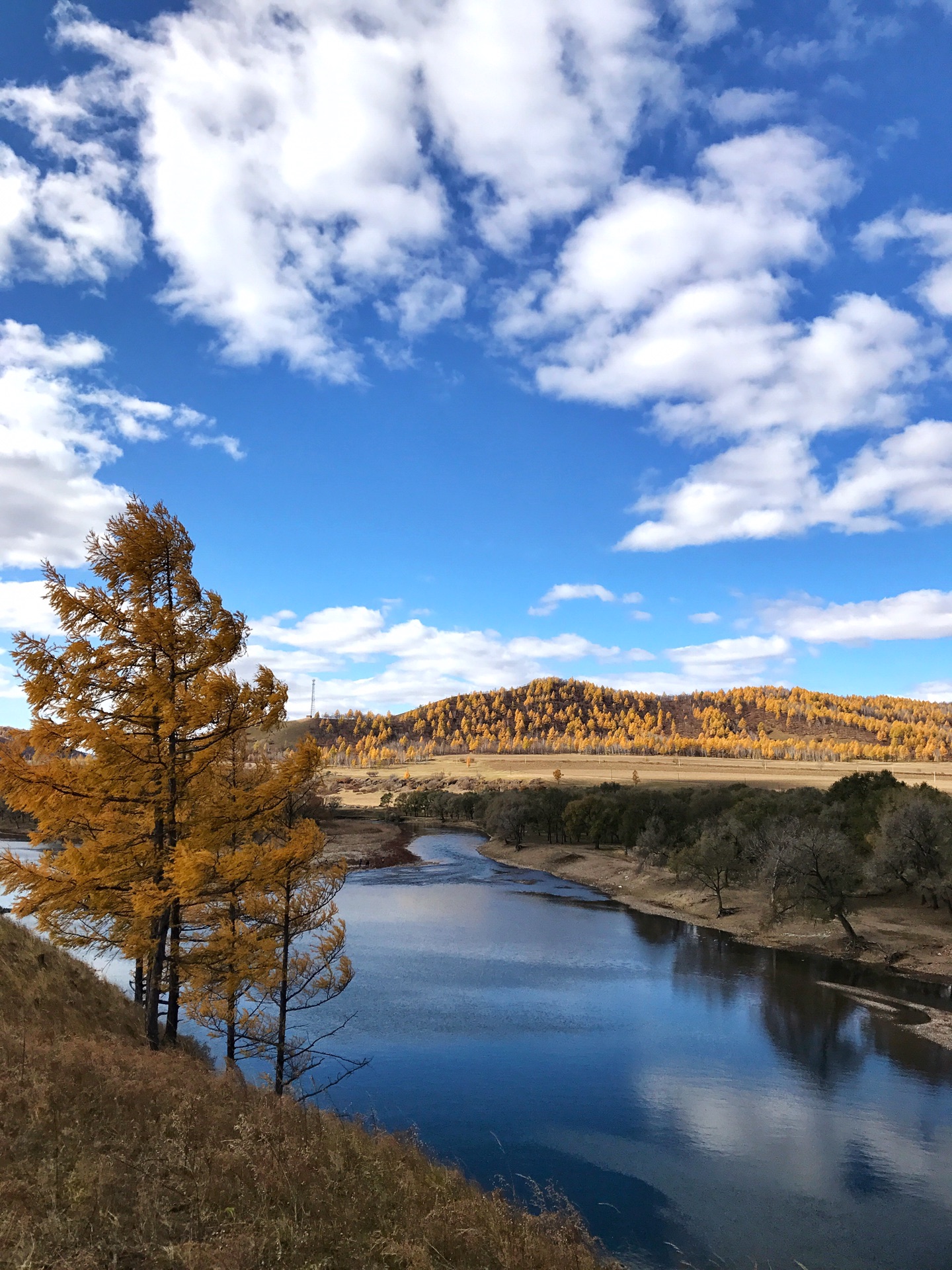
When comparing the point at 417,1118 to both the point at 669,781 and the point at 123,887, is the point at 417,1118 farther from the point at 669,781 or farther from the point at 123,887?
the point at 669,781

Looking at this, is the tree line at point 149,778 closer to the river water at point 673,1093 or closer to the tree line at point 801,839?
the river water at point 673,1093

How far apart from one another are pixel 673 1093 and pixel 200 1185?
75.0 ft

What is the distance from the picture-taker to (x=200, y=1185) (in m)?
9.27

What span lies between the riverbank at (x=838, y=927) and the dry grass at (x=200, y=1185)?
3143 centimetres

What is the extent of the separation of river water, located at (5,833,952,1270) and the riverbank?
2.41m

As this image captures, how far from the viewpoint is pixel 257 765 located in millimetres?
21844

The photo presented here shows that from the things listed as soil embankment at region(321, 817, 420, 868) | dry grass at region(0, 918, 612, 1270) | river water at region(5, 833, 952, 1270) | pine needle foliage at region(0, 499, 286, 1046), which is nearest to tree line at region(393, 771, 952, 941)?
river water at region(5, 833, 952, 1270)

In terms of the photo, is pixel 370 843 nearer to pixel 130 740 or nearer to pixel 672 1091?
pixel 672 1091

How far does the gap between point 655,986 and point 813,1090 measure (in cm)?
1407

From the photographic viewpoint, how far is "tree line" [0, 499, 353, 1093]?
49.3 feet

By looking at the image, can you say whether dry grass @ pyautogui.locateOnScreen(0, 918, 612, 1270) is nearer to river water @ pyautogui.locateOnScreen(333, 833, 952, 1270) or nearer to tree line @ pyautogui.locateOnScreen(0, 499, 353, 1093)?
tree line @ pyautogui.locateOnScreen(0, 499, 353, 1093)

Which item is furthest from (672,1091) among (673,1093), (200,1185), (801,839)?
(801,839)

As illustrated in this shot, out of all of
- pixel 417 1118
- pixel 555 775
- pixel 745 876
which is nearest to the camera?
pixel 417 1118

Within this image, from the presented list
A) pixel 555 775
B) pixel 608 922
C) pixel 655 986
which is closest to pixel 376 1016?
pixel 655 986
